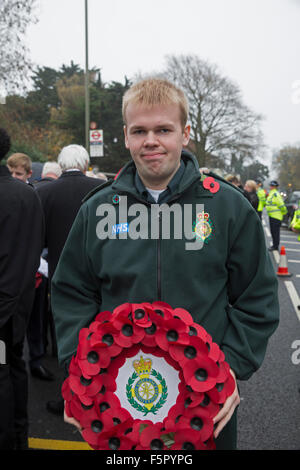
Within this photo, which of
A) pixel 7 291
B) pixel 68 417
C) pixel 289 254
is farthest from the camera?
pixel 289 254

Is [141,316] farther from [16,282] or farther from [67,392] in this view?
[16,282]

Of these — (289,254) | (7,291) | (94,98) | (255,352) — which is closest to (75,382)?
(255,352)

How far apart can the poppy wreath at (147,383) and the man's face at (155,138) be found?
56 cm

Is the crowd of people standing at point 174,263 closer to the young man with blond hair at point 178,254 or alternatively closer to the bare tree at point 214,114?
the young man with blond hair at point 178,254

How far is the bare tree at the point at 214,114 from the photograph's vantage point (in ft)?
131

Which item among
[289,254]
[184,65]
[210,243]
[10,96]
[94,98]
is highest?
[184,65]

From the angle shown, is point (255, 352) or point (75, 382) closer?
point (75, 382)

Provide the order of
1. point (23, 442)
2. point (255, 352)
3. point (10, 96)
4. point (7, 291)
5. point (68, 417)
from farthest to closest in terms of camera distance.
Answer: point (10, 96)
point (23, 442)
point (7, 291)
point (255, 352)
point (68, 417)

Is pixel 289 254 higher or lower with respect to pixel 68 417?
lower

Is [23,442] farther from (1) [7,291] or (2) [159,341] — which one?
(2) [159,341]

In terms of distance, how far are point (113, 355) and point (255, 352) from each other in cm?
58

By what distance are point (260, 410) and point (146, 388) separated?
100 inches

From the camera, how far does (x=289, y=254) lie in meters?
13.4

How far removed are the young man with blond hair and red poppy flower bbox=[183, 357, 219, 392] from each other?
0.81 feet
